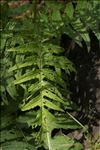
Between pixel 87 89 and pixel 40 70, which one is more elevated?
pixel 40 70

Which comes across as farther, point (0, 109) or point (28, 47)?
point (0, 109)

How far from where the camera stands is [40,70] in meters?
2.57

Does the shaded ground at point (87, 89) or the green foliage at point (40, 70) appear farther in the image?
the shaded ground at point (87, 89)

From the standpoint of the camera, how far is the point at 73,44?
3322mm

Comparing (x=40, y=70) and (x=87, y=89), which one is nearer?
(x=40, y=70)

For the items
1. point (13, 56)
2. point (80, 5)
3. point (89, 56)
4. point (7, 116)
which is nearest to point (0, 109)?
point (7, 116)

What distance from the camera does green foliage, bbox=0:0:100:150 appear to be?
2545 mm

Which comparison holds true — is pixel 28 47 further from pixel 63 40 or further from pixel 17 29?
pixel 63 40

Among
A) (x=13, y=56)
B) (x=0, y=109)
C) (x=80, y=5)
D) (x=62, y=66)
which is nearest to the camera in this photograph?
(x=62, y=66)

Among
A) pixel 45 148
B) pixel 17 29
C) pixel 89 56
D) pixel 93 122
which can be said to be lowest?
pixel 45 148

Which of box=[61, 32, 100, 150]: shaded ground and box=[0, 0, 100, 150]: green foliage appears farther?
box=[61, 32, 100, 150]: shaded ground

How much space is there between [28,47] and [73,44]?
2.32 ft

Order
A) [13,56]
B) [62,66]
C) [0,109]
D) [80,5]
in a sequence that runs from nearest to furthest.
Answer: [62,66] < [13,56] < [80,5] < [0,109]

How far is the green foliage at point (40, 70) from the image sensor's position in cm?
254
